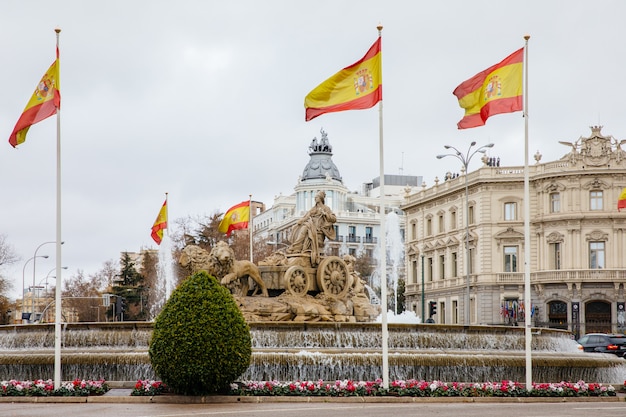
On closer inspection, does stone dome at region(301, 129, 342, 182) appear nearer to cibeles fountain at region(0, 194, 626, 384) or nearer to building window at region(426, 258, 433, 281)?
building window at region(426, 258, 433, 281)

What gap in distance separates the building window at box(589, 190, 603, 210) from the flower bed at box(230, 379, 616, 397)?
51.5m

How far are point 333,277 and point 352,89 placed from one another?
28.7ft

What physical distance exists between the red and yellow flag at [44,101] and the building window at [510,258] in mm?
55488

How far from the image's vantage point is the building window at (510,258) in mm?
72750

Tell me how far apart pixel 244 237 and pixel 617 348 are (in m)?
42.9

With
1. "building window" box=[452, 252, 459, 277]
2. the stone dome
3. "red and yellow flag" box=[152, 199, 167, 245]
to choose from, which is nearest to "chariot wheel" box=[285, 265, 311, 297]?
"red and yellow flag" box=[152, 199, 167, 245]

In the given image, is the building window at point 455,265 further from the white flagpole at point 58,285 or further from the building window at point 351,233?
the white flagpole at point 58,285

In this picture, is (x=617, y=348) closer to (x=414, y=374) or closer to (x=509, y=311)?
(x=414, y=374)

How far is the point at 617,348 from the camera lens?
39.5 metres

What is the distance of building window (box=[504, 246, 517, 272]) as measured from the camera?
239 ft

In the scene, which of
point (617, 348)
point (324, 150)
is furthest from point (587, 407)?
point (324, 150)

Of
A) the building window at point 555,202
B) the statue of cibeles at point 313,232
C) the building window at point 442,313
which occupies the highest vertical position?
the building window at point 555,202

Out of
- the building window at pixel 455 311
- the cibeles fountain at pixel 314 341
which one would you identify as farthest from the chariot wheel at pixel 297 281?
the building window at pixel 455 311

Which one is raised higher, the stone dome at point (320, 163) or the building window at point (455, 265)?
the stone dome at point (320, 163)
